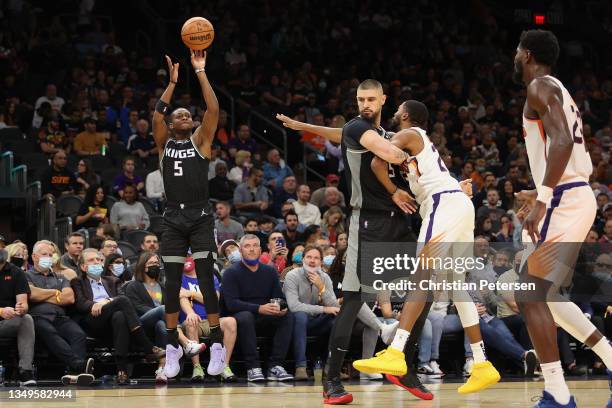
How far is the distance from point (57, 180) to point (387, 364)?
335 inches

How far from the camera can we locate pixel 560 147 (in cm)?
557

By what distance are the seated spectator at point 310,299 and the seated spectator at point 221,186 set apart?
4120mm

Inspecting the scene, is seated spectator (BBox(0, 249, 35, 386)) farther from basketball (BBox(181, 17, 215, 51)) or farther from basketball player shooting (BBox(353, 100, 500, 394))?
basketball player shooting (BBox(353, 100, 500, 394))

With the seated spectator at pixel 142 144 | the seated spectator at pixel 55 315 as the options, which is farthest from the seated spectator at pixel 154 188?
the seated spectator at pixel 55 315

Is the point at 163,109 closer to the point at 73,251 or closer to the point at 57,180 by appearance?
the point at 73,251

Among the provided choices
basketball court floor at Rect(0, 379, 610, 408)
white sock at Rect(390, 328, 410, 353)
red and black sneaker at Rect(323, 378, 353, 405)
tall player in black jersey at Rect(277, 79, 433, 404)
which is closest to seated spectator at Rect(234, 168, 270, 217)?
basketball court floor at Rect(0, 379, 610, 408)

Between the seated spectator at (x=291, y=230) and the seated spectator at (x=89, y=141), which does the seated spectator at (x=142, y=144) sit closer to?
the seated spectator at (x=89, y=141)

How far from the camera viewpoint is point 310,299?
1084 cm

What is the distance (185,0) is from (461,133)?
6189 mm

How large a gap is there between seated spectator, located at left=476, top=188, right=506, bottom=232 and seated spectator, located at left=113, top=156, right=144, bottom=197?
4779 millimetres

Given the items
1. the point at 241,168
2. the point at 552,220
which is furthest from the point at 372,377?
the point at 241,168

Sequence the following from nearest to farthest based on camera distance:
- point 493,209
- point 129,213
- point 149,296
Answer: point 149,296 < point 129,213 < point 493,209

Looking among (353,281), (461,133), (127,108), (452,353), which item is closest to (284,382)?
(452,353)

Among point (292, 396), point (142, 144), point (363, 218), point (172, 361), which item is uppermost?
point (142, 144)
